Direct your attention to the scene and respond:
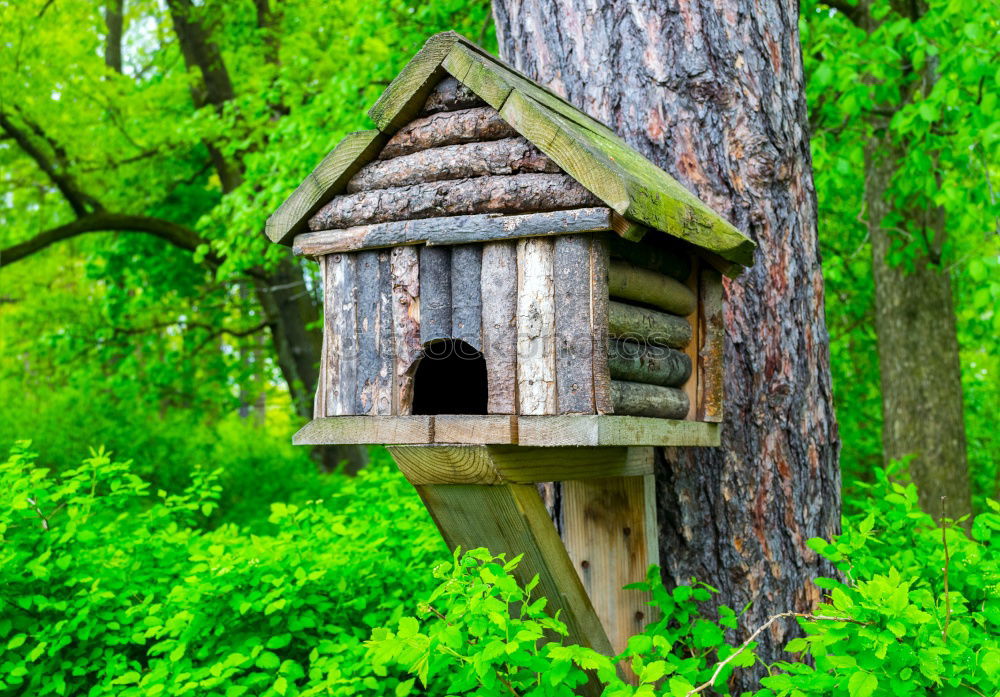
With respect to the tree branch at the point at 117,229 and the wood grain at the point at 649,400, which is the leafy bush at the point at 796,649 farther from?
the tree branch at the point at 117,229

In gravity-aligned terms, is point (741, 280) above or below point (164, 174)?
below

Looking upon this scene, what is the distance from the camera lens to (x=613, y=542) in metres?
2.98

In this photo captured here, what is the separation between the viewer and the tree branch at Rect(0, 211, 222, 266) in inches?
402

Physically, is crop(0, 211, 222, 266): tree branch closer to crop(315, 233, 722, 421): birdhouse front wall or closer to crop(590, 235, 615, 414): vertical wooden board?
crop(315, 233, 722, 421): birdhouse front wall

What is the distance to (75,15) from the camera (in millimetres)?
10766

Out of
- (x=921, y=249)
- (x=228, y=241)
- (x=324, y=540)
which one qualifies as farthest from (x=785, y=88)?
(x=228, y=241)

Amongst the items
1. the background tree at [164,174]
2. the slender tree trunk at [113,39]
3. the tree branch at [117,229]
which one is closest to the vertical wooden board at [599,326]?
the background tree at [164,174]

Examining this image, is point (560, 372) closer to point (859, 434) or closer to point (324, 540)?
point (324, 540)

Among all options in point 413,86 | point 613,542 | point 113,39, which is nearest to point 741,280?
point 613,542

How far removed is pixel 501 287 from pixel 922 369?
20.3ft

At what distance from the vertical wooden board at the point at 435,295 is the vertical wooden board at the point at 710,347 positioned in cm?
89

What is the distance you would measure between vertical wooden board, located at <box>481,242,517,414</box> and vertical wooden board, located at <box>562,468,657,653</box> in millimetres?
814

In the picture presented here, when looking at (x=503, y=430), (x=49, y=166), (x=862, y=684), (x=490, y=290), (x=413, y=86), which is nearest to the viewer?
(x=862, y=684)

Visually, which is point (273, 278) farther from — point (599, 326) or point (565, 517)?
point (599, 326)
